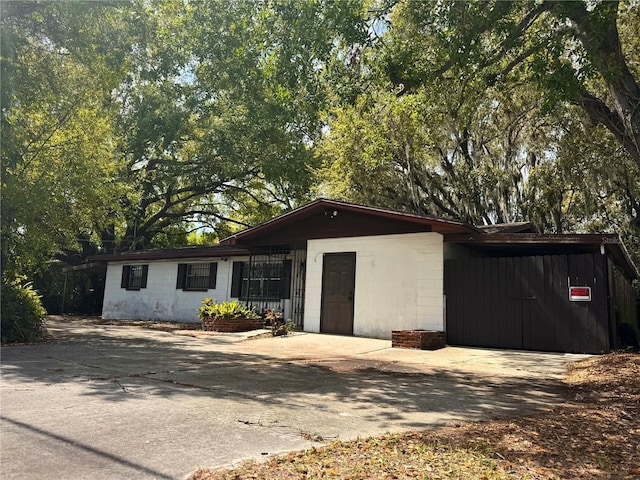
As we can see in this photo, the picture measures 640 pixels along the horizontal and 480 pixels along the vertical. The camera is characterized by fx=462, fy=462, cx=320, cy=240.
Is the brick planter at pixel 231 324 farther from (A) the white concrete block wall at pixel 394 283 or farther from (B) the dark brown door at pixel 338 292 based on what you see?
(B) the dark brown door at pixel 338 292

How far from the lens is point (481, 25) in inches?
→ 278

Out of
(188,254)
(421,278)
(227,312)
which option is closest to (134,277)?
(188,254)

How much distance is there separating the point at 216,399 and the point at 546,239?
8.31m

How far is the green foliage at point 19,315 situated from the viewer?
995cm

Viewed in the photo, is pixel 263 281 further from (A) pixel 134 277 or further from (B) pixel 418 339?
(A) pixel 134 277

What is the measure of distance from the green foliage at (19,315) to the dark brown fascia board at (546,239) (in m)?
9.95

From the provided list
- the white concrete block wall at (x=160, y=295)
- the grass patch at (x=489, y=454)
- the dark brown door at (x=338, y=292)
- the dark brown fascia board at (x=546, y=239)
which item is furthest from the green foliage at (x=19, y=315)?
the dark brown fascia board at (x=546, y=239)

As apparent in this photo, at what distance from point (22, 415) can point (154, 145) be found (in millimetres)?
20440

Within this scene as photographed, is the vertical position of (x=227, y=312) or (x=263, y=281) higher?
(x=263, y=281)

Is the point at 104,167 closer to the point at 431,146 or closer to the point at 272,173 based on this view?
the point at 272,173

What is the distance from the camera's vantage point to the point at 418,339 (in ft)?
34.7

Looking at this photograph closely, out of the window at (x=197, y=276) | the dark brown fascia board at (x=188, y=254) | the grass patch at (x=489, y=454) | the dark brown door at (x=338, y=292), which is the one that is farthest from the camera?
the window at (x=197, y=276)

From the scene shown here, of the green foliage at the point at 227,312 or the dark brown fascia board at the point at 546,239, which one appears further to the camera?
the green foliage at the point at 227,312

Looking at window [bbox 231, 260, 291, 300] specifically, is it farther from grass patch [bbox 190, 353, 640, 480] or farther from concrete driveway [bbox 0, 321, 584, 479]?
grass patch [bbox 190, 353, 640, 480]
